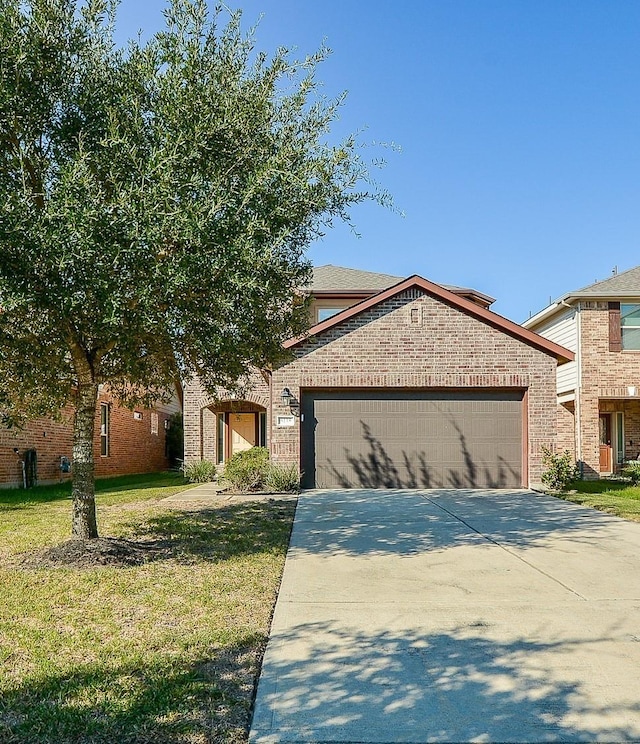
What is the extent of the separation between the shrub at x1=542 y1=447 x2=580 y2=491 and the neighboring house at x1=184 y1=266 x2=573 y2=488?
49 centimetres

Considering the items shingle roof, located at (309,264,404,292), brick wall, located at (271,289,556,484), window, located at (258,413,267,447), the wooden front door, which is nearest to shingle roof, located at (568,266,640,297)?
the wooden front door

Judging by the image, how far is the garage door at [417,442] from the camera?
1484cm

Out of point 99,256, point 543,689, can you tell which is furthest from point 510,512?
point 99,256

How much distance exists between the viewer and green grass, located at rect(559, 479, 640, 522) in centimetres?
1122

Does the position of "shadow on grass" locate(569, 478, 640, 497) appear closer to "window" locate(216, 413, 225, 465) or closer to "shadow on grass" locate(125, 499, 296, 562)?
"shadow on grass" locate(125, 499, 296, 562)

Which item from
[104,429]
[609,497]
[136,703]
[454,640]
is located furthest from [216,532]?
[104,429]

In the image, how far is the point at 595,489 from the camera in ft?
50.2

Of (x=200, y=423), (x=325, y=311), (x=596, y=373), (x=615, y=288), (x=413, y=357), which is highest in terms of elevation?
(x=615, y=288)

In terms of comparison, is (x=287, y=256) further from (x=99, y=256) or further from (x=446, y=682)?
(x=446, y=682)

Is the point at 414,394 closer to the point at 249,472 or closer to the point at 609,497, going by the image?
the point at 249,472

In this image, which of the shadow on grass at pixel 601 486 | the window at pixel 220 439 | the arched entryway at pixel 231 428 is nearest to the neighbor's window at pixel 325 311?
the arched entryway at pixel 231 428

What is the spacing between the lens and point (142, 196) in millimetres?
5828

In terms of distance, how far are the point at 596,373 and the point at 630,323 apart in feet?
6.18

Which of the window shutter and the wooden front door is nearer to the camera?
the window shutter
